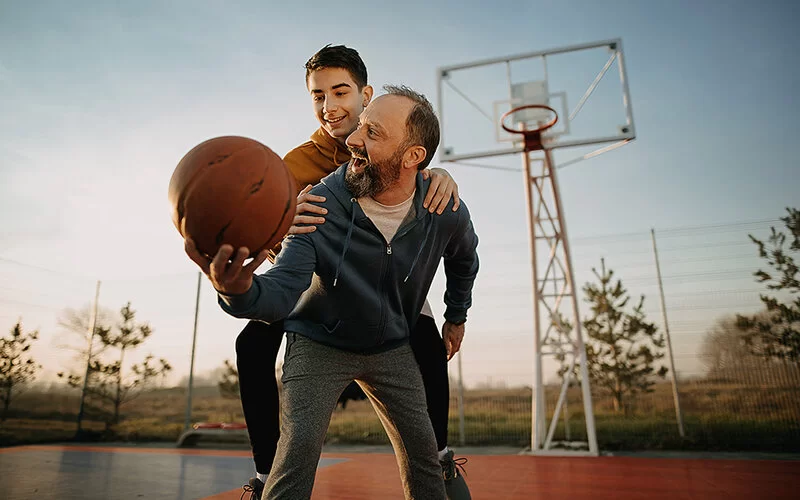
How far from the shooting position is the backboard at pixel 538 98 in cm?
714

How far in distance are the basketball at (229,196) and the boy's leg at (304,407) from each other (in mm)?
521

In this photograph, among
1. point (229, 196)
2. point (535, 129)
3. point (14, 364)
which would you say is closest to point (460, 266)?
point (229, 196)

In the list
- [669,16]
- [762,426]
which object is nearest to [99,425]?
[762,426]

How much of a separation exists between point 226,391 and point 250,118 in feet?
17.8

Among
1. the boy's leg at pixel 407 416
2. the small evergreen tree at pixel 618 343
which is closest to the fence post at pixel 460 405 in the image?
the small evergreen tree at pixel 618 343

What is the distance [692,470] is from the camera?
5020 millimetres

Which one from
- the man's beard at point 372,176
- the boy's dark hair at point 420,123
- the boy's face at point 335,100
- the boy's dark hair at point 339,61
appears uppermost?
the boy's dark hair at point 339,61

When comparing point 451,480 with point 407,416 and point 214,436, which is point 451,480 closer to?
point 407,416

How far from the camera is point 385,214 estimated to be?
175cm

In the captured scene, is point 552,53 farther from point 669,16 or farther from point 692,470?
point 692,470

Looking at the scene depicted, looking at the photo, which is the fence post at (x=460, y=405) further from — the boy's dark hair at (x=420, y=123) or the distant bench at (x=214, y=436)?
the boy's dark hair at (x=420, y=123)

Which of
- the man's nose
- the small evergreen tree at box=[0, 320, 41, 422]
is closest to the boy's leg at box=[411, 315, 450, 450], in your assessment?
the man's nose

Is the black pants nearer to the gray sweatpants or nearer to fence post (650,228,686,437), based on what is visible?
the gray sweatpants

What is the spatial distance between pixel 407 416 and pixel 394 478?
3.74 metres
